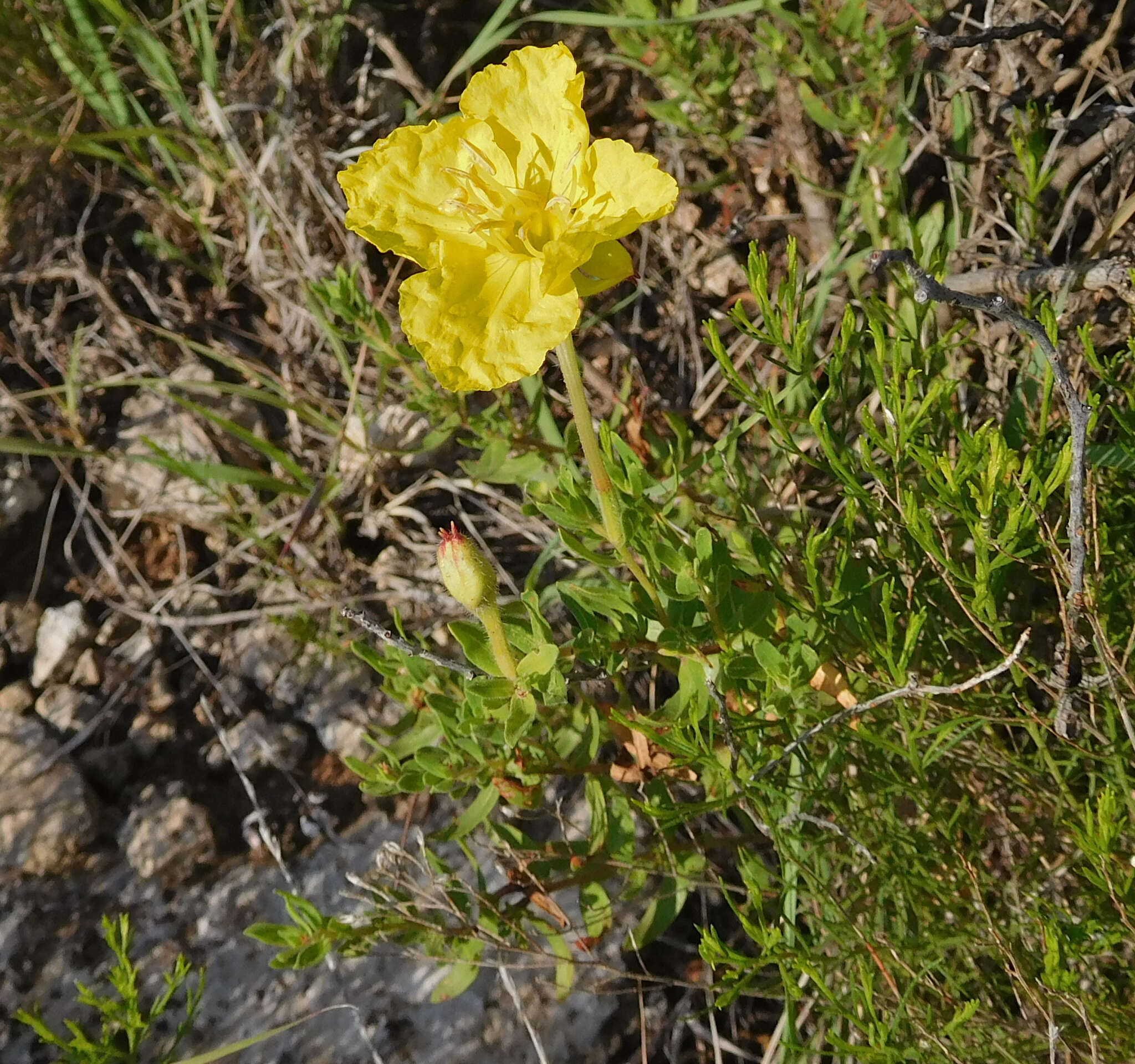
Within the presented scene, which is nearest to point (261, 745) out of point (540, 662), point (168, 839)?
point (168, 839)

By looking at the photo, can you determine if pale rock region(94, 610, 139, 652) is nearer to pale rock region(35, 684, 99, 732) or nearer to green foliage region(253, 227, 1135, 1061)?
pale rock region(35, 684, 99, 732)

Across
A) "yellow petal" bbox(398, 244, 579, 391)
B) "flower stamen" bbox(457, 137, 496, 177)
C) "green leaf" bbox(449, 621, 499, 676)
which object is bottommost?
"green leaf" bbox(449, 621, 499, 676)

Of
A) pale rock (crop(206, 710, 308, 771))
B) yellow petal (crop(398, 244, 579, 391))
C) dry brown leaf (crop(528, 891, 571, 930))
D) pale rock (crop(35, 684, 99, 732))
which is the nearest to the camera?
yellow petal (crop(398, 244, 579, 391))

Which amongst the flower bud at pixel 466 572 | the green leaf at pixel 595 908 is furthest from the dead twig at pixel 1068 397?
the green leaf at pixel 595 908

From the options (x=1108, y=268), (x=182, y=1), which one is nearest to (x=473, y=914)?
(x=1108, y=268)

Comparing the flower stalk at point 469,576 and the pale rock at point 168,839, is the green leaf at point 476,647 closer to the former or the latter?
the flower stalk at point 469,576

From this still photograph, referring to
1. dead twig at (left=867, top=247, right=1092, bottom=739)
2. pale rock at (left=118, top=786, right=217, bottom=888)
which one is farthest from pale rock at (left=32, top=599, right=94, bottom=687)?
dead twig at (left=867, top=247, right=1092, bottom=739)

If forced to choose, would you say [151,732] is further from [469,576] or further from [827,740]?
[827,740]
